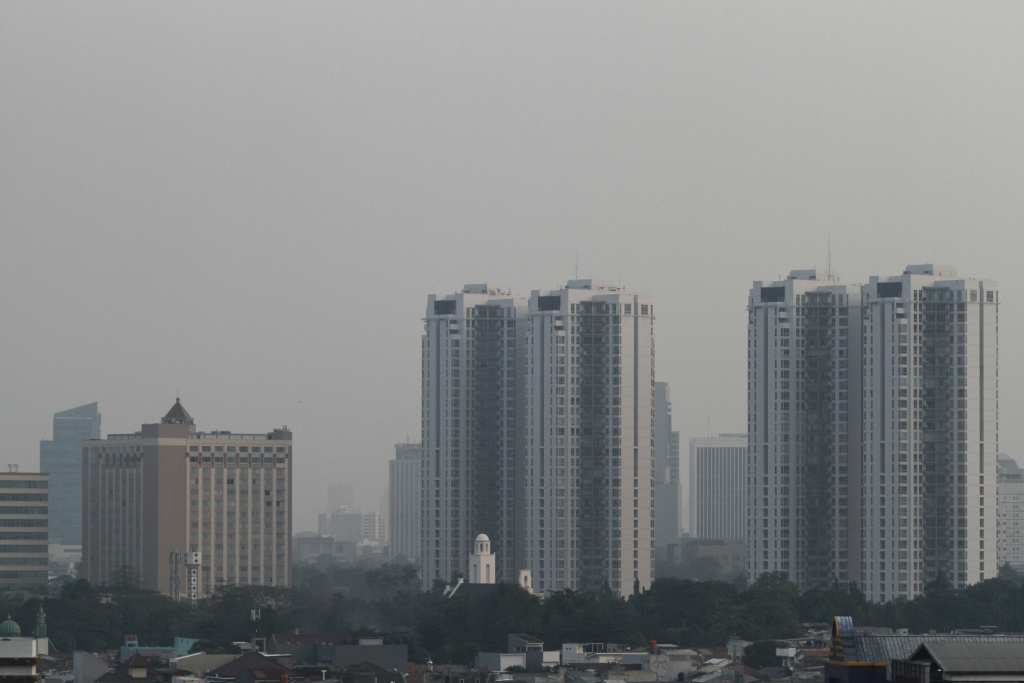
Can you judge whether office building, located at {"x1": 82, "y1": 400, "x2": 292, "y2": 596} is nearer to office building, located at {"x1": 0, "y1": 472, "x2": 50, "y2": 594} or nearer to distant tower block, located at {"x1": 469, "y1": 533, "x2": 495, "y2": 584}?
office building, located at {"x1": 0, "y1": 472, "x2": 50, "y2": 594}

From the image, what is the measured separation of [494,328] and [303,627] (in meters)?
24.8

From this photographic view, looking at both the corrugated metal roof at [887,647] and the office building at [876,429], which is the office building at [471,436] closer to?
the office building at [876,429]

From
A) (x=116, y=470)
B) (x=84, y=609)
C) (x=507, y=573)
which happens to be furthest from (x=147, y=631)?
(x=116, y=470)

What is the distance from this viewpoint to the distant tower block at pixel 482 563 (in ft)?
340

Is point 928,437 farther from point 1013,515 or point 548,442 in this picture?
point 1013,515

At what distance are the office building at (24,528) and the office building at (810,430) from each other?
4840cm

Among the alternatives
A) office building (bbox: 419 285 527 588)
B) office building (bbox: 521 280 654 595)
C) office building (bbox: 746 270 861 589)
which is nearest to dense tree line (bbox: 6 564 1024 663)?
office building (bbox: 746 270 861 589)

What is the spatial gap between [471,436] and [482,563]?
9.33 m

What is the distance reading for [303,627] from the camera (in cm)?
9362

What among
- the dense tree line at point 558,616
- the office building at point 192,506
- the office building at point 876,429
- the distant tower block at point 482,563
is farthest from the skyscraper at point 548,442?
the office building at point 192,506

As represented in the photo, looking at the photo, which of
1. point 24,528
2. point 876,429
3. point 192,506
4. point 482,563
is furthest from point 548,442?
point 24,528

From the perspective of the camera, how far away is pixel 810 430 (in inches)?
3949

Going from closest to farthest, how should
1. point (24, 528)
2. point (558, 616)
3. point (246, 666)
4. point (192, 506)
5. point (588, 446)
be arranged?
point (246, 666) → point (558, 616) → point (588, 446) → point (24, 528) → point (192, 506)

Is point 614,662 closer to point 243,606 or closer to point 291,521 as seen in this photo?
point 243,606
